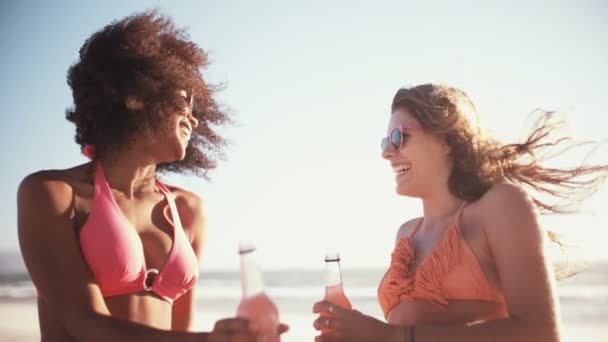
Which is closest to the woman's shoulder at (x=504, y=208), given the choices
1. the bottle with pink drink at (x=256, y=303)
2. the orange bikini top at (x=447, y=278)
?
the orange bikini top at (x=447, y=278)

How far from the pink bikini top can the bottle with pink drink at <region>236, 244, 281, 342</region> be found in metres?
0.73

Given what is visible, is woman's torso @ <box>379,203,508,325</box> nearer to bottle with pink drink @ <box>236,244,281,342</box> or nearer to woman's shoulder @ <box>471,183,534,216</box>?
woman's shoulder @ <box>471,183,534,216</box>

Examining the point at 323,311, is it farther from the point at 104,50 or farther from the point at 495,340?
the point at 104,50

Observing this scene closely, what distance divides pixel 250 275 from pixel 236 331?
219mm

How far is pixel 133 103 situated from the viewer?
3373 millimetres

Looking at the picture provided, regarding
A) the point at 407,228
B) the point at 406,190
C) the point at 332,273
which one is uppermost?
the point at 406,190

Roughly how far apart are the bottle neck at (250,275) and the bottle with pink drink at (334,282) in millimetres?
348

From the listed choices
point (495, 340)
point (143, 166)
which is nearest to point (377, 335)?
point (495, 340)

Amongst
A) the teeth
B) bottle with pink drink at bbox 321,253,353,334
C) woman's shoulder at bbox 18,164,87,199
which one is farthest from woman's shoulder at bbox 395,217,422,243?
woman's shoulder at bbox 18,164,87,199

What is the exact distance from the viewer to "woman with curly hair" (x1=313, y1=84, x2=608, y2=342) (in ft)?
9.36

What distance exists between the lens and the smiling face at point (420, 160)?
3525 mm

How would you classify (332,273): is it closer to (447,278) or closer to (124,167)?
(447,278)

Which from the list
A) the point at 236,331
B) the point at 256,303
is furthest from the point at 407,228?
the point at 236,331

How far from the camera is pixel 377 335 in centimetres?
283
